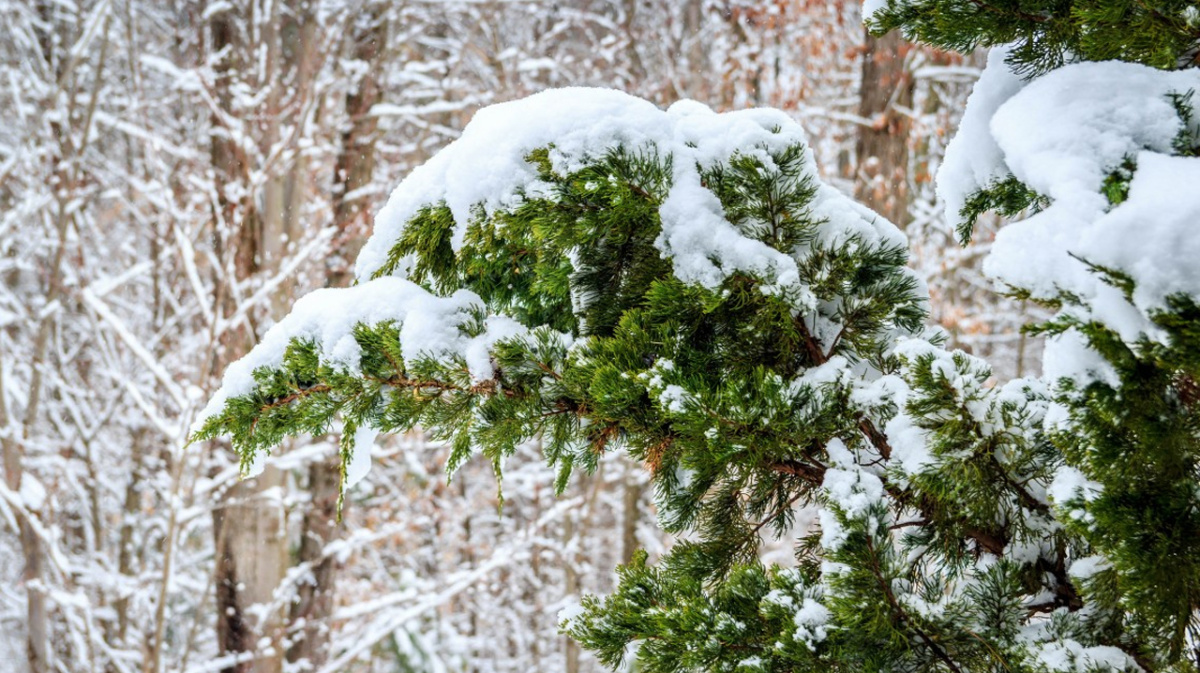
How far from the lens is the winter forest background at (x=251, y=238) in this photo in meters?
5.25

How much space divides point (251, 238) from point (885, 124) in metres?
4.70

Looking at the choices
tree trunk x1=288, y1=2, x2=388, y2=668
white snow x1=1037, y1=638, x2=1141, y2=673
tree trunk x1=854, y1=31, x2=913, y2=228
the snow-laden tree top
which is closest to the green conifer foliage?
the snow-laden tree top

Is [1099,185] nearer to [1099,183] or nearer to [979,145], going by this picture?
[1099,183]

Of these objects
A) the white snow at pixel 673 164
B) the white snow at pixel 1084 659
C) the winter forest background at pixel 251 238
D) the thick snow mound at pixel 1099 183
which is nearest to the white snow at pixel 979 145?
the thick snow mound at pixel 1099 183

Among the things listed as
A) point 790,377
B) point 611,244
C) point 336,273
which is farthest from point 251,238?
point 790,377

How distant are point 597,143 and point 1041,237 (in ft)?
2.31

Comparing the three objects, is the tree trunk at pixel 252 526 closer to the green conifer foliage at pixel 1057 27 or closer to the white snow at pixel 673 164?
the white snow at pixel 673 164

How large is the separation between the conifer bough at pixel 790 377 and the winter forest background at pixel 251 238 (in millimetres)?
3091

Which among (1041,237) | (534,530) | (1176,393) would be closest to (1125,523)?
(1176,393)

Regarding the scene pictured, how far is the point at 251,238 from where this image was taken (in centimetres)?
558

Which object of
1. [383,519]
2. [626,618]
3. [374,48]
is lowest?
[383,519]

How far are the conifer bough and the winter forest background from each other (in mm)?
3091

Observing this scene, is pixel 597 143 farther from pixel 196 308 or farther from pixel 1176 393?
pixel 196 308

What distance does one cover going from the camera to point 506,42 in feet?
36.9
